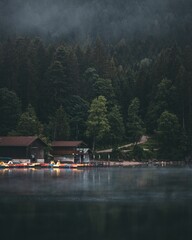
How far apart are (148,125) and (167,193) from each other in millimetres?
84573

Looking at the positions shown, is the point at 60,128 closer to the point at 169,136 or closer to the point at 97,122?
the point at 97,122

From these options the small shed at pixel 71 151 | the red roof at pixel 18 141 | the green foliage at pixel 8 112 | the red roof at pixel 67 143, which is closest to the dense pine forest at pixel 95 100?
the green foliage at pixel 8 112

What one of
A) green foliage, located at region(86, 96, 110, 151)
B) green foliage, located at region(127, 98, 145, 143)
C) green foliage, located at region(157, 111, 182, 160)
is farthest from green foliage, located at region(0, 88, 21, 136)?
green foliage, located at region(157, 111, 182, 160)

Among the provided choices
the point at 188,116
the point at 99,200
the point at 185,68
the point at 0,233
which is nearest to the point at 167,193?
the point at 99,200

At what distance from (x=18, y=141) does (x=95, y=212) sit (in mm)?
70632

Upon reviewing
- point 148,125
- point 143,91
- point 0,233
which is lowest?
point 0,233

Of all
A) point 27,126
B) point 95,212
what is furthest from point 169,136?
point 95,212

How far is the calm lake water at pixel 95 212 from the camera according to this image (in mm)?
32759

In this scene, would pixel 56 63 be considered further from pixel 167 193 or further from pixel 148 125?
pixel 167 193

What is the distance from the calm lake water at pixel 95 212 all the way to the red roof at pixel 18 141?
156 feet

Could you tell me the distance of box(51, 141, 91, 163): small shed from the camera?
118m

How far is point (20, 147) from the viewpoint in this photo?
10881 centimetres

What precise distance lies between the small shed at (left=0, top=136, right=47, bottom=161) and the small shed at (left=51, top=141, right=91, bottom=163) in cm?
888

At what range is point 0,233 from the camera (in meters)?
32.5
